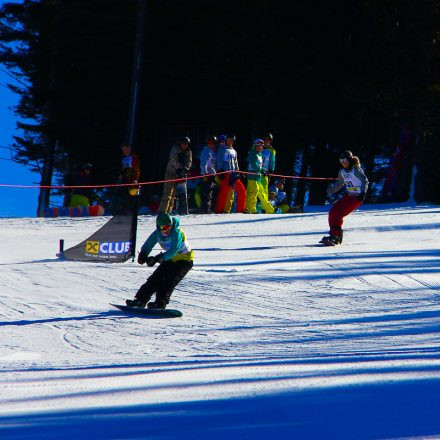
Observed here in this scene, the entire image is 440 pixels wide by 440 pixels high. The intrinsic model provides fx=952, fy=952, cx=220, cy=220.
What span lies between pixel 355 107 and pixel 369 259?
15292 mm

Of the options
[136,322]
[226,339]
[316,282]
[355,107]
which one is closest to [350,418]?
[226,339]

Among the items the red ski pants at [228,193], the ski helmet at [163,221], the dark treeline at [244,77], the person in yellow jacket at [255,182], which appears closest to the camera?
the ski helmet at [163,221]

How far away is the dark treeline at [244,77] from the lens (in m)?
A: 27.6

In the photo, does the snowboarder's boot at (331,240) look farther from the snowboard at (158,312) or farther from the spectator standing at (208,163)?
the snowboard at (158,312)

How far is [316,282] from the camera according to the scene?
1319 centimetres

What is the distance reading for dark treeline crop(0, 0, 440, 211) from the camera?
27.6 meters

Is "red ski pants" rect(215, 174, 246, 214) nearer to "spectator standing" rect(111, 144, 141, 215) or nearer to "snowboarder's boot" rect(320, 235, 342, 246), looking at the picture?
"spectator standing" rect(111, 144, 141, 215)

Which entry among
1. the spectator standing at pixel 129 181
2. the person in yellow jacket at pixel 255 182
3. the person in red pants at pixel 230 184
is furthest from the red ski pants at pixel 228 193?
the spectator standing at pixel 129 181

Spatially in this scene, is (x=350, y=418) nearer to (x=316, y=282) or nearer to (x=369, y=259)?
(x=316, y=282)

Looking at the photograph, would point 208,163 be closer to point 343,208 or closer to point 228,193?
point 228,193

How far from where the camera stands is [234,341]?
31.7 ft

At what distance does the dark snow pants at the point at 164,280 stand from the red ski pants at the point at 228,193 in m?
9.99

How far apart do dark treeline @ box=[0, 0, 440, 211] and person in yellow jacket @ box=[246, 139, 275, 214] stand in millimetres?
6576

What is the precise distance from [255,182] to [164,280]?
33.9ft
